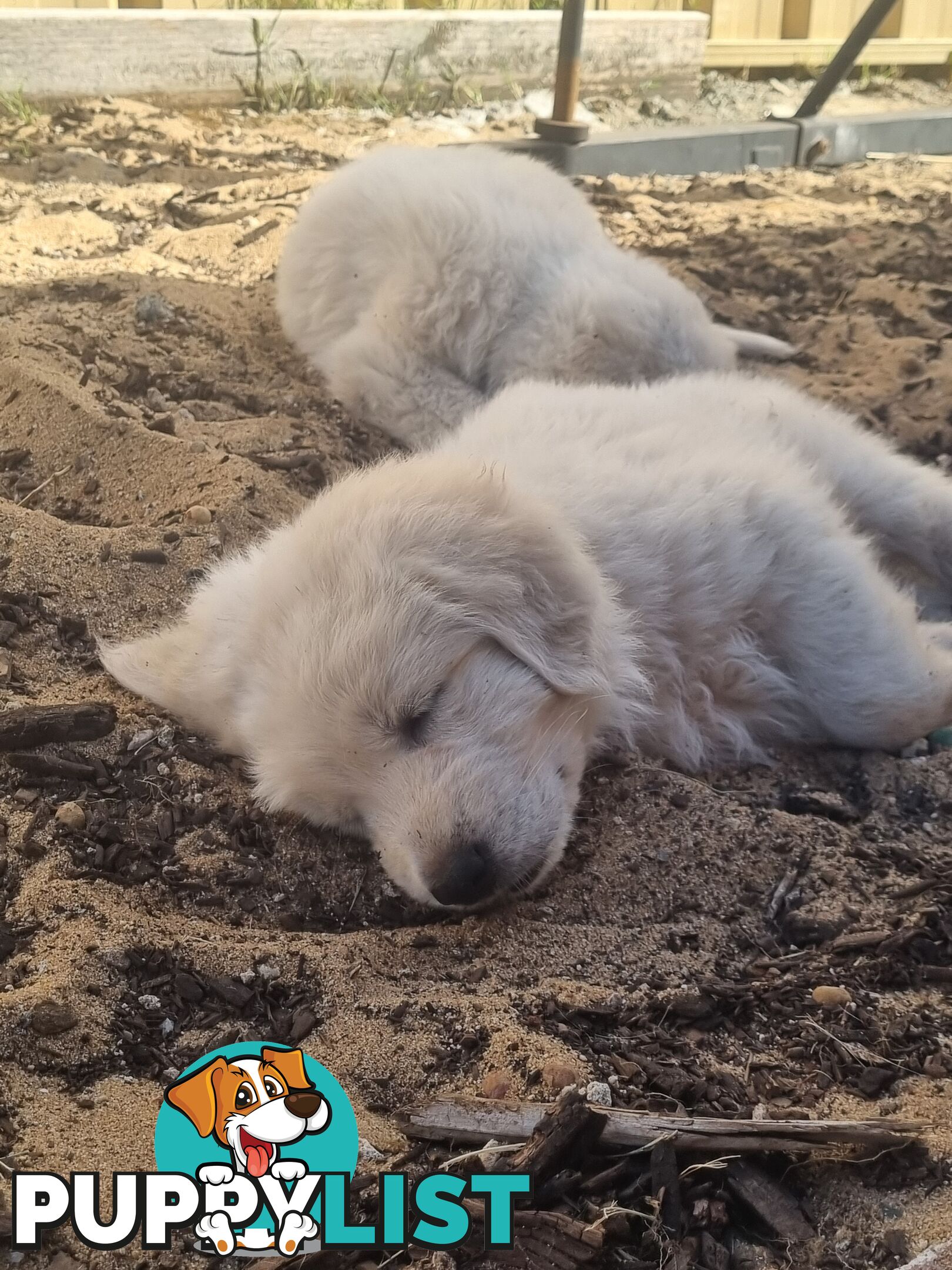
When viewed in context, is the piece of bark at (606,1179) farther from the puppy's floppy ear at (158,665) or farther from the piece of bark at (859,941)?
the puppy's floppy ear at (158,665)

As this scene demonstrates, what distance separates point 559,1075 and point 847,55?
7.28m

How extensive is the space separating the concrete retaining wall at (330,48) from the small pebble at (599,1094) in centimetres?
649

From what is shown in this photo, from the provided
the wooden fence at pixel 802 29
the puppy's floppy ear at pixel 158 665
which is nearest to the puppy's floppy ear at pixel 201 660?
the puppy's floppy ear at pixel 158 665

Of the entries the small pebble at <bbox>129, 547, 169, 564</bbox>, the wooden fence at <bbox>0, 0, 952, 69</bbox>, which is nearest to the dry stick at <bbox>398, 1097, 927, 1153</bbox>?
the small pebble at <bbox>129, 547, 169, 564</bbox>

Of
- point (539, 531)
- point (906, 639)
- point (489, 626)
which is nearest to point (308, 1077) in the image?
point (489, 626)

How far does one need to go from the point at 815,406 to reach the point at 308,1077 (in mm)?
2759

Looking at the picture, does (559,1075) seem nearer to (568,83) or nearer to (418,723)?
(418,723)

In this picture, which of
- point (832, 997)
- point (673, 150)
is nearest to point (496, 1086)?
point (832, 997)

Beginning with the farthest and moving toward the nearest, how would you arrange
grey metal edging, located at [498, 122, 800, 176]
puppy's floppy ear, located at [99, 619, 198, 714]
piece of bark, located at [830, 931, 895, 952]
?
grey metal edging, located at [498, 122, 800, 176]
puppy's floppy ear, located at [99, 619, 198, 714]
piece of bark, located at [830, 931, 895, 952]

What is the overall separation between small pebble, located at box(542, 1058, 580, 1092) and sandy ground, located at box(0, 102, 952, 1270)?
0.01 meters

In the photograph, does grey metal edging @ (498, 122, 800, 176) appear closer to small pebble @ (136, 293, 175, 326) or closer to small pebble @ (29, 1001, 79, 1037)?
small pebble @ (136, 293, 175, 326)

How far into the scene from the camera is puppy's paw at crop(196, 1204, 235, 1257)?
5.05ft

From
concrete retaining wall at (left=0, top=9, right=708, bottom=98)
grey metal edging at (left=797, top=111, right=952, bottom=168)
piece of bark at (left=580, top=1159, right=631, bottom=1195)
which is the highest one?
concrete retaining wall at (left=0, top=9, right=708, bottom=98)

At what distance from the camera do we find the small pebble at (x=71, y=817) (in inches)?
98.0
